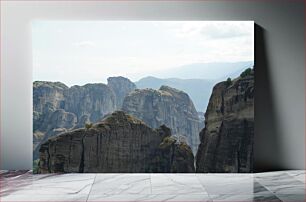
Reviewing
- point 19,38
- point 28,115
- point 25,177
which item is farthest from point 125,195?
point 19,38

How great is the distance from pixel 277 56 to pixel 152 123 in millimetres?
1440

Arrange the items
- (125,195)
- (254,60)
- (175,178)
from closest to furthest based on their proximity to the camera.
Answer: (125,195)
(175,178)
(254,60)

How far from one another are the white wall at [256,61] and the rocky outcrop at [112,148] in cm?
35

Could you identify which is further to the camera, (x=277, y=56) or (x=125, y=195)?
(x=277, y=56)

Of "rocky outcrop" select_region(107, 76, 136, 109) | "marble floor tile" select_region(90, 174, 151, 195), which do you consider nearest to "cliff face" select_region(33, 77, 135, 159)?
"rocky outcrop" select_region(107, 76, 136, 109)

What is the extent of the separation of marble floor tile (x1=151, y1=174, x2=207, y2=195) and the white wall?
0.87 m

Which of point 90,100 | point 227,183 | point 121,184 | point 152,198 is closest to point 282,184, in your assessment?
point 227,183

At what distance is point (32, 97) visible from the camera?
5520 mm

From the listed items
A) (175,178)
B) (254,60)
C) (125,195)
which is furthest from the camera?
(254,60)

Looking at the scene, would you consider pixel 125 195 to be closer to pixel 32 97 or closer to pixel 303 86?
pixel 32 97

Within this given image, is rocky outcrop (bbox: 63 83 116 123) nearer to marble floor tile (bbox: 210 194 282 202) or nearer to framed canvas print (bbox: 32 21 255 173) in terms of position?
framed canvas print (bbox: 32 21 255 173)

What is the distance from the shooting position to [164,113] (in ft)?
18.0

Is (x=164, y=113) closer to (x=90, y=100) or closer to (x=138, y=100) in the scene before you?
(x=138, y=100)

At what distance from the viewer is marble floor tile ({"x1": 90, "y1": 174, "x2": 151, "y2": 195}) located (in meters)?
4.64
